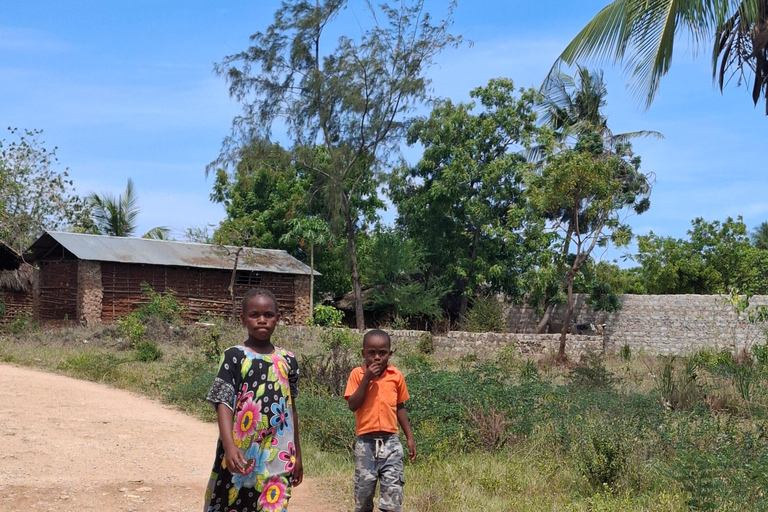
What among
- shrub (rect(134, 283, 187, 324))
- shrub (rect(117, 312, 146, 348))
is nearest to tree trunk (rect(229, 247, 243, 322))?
shrub (rect(134, 283, 187, 324))

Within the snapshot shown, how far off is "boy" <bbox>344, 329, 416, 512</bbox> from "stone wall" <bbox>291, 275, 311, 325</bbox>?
25218 millimetres

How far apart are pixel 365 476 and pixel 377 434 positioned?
25cm

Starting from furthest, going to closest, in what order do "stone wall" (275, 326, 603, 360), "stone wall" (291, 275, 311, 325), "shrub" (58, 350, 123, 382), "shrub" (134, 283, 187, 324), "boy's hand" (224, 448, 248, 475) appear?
1. "stone wall" (291, 275, 311, 325)
2. "shrub" (134, 283, 187, 324)
3. "stone wall" (275, 326, 603, 360)
4. "shrub" (58, 350, 123, 382)
5. "boy's hand" (224, 448, 248, 475)

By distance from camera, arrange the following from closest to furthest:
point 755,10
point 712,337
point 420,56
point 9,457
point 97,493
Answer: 1. point 97,493
2. point 9,457
3. point 755,10
4. point 712,337
5. point 420,56

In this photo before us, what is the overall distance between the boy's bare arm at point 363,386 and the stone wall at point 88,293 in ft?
71.2

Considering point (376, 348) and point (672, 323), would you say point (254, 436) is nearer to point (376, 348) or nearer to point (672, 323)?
point (376, 348)

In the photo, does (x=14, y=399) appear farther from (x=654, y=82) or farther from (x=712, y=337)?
(x=712, y=337)

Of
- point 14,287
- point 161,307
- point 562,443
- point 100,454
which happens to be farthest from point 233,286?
point 562,443

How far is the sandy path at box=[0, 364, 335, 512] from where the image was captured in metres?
6.10

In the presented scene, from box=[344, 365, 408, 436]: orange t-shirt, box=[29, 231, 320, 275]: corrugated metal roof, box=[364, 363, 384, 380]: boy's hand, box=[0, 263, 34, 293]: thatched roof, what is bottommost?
box=[344, 365, 408, 436]: orange t-shirt

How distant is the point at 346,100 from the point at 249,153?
180 inches

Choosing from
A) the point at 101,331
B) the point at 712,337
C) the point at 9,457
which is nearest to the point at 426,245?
the point at 712,337

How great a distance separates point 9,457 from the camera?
7.22 metres

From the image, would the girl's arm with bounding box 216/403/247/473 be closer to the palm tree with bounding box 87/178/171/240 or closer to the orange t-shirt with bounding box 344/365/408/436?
the orange t-shirt with bounding box 344/365/408/436
